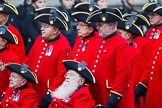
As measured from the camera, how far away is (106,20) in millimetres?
11719

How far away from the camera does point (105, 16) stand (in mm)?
11742

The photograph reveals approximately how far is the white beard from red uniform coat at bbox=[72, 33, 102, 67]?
0.50 meters

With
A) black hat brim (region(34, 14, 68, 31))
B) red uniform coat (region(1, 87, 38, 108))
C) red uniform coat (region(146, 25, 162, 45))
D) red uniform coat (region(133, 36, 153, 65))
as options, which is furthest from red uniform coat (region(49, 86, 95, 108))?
red uniform coat (region(146, 25, 162, 45))

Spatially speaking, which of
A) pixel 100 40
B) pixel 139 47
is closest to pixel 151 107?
pixel 100 40

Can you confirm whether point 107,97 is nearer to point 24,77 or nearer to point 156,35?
point 24,77

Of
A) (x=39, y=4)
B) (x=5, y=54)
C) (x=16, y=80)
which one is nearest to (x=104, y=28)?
(x=16, y=80)

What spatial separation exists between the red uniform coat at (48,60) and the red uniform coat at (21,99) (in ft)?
1.35

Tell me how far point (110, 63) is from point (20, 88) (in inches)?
51.2

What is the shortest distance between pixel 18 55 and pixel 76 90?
1947 mm

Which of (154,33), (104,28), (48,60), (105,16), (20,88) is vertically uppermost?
(105,16)

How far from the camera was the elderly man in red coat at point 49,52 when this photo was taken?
12.5 metres

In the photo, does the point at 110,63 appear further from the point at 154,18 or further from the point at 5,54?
the point at 5,54

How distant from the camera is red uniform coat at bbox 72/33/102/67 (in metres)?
12.0

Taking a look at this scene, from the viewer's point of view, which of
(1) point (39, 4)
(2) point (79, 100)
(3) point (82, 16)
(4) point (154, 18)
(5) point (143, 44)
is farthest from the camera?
(1) point (39, 4)
